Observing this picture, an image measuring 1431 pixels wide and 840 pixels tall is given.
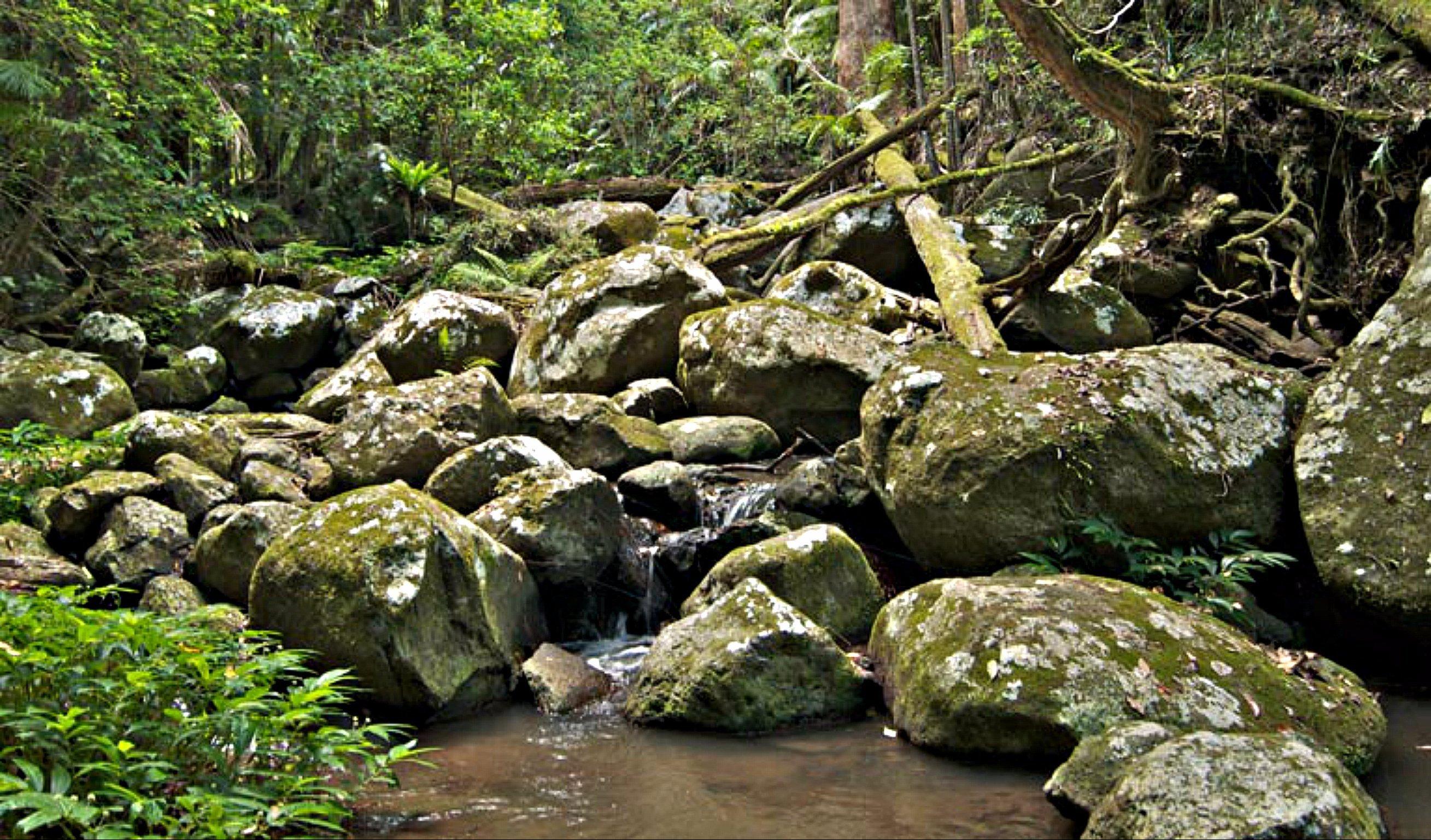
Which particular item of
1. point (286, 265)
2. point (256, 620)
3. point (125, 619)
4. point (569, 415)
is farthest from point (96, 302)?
point (125, 619)

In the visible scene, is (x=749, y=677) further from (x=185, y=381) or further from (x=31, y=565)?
(x=185, y=381)

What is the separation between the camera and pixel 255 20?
1383 cm

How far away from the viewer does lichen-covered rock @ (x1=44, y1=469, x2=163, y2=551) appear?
7.12 meters

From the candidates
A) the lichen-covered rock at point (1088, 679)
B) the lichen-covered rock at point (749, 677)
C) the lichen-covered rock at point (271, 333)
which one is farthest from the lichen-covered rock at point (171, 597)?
the lichen-covered rock at point (271, 333)

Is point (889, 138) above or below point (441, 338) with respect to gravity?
above

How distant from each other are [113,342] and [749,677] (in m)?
8.82

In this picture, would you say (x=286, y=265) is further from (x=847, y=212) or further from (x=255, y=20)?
(x=847, y=212)

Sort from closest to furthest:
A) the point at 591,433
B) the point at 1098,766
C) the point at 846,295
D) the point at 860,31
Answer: the point at 1098,766, the point at 591,433, the point at 846,295, the point at 860,31

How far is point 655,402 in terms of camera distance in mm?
9625

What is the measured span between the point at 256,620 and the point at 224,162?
1189cm

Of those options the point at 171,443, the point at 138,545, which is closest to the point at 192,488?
the point at 138,545

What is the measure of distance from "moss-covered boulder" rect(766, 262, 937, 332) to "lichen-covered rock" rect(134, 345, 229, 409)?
253 inches

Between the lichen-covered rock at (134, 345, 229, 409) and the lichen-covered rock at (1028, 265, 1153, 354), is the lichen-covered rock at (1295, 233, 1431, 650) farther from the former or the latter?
the lichen-covered rock at (134, 345, 229, 409)

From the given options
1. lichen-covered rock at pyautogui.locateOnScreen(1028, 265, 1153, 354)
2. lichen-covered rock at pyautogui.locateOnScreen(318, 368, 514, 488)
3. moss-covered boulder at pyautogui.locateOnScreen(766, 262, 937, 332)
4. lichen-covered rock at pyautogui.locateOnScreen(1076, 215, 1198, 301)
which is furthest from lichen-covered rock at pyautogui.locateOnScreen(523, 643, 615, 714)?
lichen-covered rock at pyautogui.locateOnScreen(1076, 215, 1198, 301)
